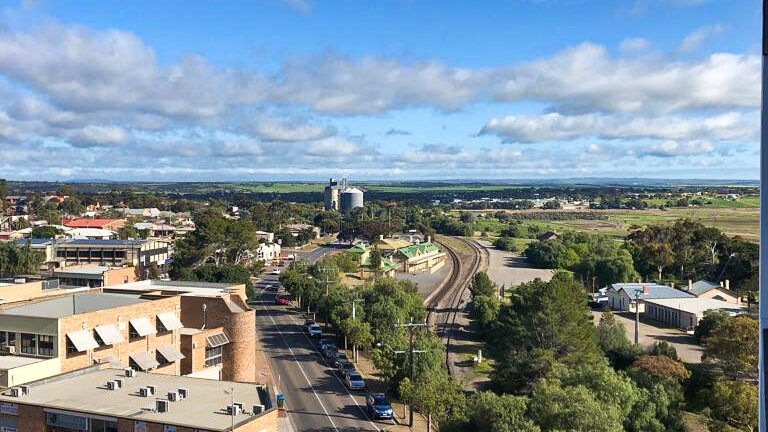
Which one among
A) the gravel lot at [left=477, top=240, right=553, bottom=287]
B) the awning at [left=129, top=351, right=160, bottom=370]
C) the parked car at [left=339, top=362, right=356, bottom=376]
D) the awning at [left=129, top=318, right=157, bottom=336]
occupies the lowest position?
the gravel lot at [left=477, top=240, right=553, bottom=287]

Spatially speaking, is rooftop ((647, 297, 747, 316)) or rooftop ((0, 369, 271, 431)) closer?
rooftop ((0, 369, 271, 431))

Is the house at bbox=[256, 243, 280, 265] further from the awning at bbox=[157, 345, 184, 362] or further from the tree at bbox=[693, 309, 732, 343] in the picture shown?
the awning at bbox=[157, 345, 184, 362]

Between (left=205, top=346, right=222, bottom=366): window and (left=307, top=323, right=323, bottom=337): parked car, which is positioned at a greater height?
(left=205, top=346, right=222, bottom=366): window

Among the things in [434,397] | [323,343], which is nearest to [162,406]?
[434,397]

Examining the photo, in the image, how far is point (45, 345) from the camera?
92.6ft

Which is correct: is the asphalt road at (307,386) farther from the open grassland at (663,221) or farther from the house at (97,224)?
the open grassland at (663,221)

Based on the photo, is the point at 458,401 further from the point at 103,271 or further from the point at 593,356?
Result: the point at 103,271

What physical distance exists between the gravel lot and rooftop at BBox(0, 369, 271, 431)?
54820 mm

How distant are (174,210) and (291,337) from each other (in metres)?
136

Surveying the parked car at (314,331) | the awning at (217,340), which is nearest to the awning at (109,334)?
the awning at (217,340)

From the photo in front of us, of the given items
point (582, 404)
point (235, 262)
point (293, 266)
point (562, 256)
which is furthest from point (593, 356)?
point (562, 256)

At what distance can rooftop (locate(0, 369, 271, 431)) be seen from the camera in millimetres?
20250

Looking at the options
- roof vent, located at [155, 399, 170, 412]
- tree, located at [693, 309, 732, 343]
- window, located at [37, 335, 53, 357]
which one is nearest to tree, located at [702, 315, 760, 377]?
tree, located at [693, 309, 732, 343]

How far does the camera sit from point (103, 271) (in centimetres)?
5509
